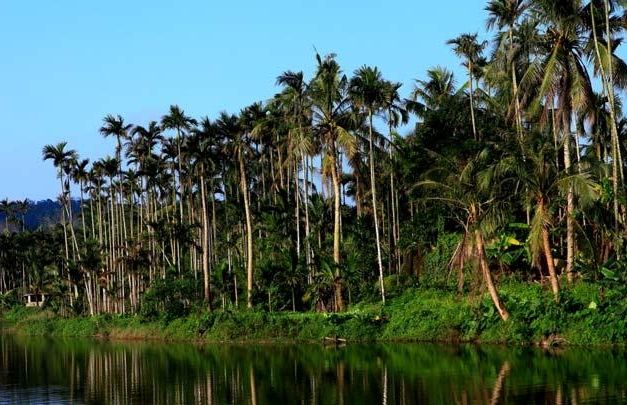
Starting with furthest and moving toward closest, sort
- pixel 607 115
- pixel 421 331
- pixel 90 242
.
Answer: pixel 90 242 → pixel 607 115 → pixel 421 331

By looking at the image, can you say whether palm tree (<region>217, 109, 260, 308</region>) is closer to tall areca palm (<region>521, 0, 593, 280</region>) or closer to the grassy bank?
the grassy bank

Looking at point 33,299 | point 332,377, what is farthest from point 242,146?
point 33,299

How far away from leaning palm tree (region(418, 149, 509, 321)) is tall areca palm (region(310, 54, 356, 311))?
10.3 meters

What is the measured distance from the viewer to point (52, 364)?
43250mm

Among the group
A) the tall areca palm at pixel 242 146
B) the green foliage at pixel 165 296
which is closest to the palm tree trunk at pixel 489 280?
the tall areca palm at pixel 242 146

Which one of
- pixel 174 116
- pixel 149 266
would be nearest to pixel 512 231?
pixel 174 116

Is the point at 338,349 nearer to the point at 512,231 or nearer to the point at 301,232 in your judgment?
the point at 512,231

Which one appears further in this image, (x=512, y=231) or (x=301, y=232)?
(x=301, y=232)

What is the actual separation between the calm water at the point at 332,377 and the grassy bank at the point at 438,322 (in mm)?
1958

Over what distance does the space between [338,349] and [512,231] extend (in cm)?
1399

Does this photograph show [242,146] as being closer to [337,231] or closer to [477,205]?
[337,231]

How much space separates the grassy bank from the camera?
3475cm

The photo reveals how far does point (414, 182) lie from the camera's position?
188 ft

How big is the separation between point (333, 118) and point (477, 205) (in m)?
13.7
